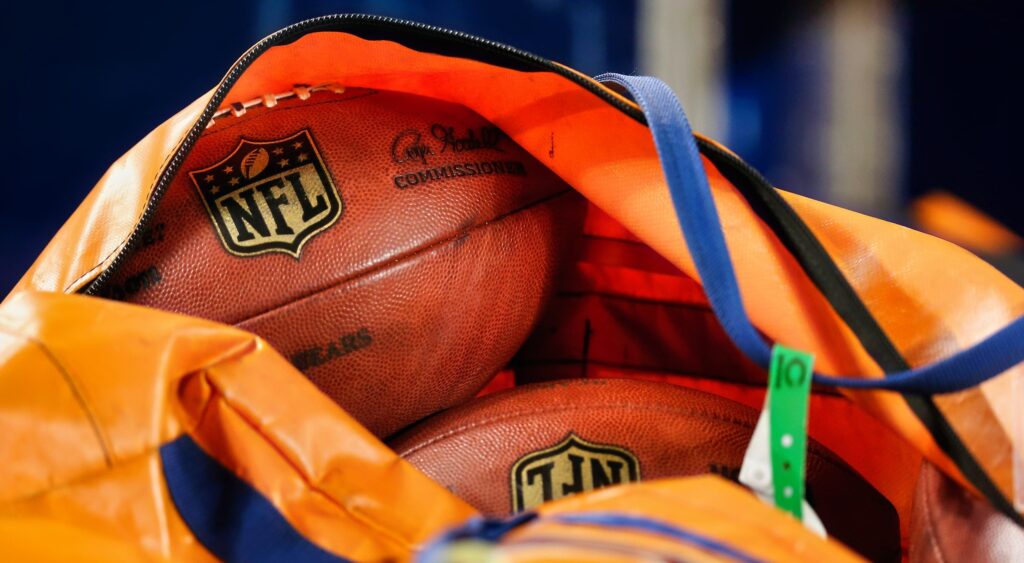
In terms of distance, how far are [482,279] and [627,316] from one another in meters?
0.21

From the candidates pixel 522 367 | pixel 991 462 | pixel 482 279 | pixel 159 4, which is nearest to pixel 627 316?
pixel 522 367

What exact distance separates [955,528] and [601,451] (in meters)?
0.20

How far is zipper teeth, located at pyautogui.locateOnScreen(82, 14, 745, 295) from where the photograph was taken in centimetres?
50

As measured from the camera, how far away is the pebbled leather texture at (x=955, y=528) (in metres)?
0.46

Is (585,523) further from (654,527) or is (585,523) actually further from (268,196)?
(268,196)

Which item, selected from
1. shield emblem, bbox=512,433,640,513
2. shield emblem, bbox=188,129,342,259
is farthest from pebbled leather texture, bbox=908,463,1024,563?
shield emblem, bbox=188,129,342,259

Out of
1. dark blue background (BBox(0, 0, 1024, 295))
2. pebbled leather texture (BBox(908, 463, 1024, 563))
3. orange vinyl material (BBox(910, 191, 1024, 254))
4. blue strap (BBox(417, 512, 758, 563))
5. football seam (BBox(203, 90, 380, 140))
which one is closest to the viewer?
blue strap (BBox(417, 512, 758, 563))

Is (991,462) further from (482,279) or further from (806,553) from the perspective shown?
(482,279)

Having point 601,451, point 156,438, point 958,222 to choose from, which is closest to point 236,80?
point 156,438

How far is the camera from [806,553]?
14.6 inches

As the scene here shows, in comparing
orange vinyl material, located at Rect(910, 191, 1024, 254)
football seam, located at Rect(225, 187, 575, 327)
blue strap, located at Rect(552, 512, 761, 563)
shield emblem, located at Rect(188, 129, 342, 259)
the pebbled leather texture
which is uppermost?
shield emblem, located at Rect(188, 129, 342, 259)

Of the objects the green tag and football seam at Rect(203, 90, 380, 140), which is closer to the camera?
the green tag

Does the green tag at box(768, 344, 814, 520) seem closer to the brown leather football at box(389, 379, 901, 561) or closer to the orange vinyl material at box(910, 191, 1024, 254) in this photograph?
the brown leather football at box(389, 379, 901, 561)

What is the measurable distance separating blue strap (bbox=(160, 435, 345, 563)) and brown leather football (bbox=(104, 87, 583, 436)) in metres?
0.12
